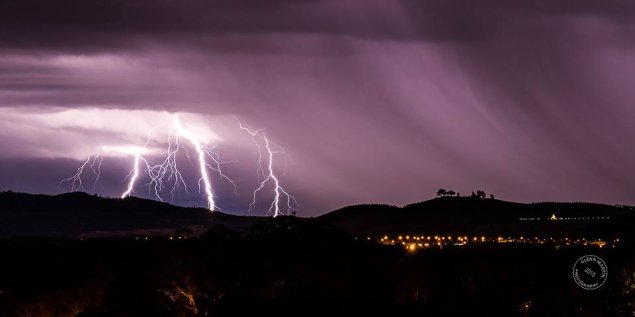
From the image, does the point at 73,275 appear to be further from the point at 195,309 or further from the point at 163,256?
→ the point at 195,309

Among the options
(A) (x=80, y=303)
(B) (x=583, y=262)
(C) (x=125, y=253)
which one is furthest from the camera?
(C) (x=125, y=253)

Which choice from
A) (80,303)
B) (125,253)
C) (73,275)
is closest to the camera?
(80,303)

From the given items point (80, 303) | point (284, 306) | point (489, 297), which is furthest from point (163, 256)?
point (489, 297)

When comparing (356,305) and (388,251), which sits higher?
(388,251)

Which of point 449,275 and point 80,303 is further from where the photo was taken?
point 449,275

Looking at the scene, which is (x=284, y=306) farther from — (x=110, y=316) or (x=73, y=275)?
(x=73, y=275)

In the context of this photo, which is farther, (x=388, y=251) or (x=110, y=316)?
(x=388, y=251)

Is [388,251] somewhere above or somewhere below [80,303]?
above

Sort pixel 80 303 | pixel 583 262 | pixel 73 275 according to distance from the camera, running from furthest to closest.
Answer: pixel 73 275 < pixel 583 262 < pixel 80 303

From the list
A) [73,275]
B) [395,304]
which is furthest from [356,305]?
[73,275]
